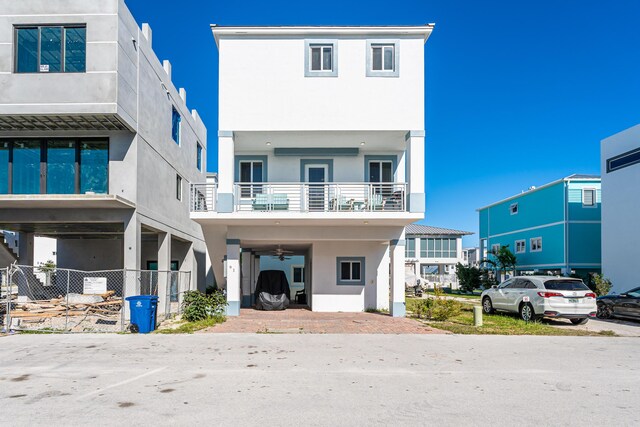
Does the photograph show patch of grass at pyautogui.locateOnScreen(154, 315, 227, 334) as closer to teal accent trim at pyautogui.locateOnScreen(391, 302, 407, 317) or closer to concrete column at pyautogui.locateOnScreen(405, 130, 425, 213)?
teal accent trim at pyautogui.locateOnScreen(391, 302, 407, 317)

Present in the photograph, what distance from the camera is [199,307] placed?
14812 mm

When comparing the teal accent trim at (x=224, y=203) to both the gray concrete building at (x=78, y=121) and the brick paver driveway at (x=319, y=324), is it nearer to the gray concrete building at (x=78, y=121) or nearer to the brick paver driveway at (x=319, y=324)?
the gray concrete building at (x=78, y=121)

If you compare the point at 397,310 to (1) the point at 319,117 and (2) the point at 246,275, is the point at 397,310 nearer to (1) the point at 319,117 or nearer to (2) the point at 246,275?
(1) the point at 319,117

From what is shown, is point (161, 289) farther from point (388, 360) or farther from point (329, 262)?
point (388, 360)

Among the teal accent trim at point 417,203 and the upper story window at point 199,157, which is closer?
the teal accent trim at point 417,203

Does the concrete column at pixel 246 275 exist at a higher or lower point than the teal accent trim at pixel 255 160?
lower

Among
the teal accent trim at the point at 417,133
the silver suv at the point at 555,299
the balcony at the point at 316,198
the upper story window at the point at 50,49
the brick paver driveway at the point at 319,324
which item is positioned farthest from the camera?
the balcony at the point at 316,198

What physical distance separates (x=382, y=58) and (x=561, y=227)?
21.0 metres

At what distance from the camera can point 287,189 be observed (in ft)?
56.3

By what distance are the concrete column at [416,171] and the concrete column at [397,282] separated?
1.96 meters

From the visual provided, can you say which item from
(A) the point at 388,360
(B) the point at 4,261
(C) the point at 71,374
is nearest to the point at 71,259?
(B) the point at 4,261

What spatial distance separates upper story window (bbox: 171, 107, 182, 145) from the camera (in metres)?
21.6

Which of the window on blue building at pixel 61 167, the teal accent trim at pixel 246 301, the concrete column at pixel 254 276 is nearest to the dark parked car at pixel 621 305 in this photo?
the concrete column at pixel 254 276

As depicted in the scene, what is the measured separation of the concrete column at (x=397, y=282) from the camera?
15891 mm
